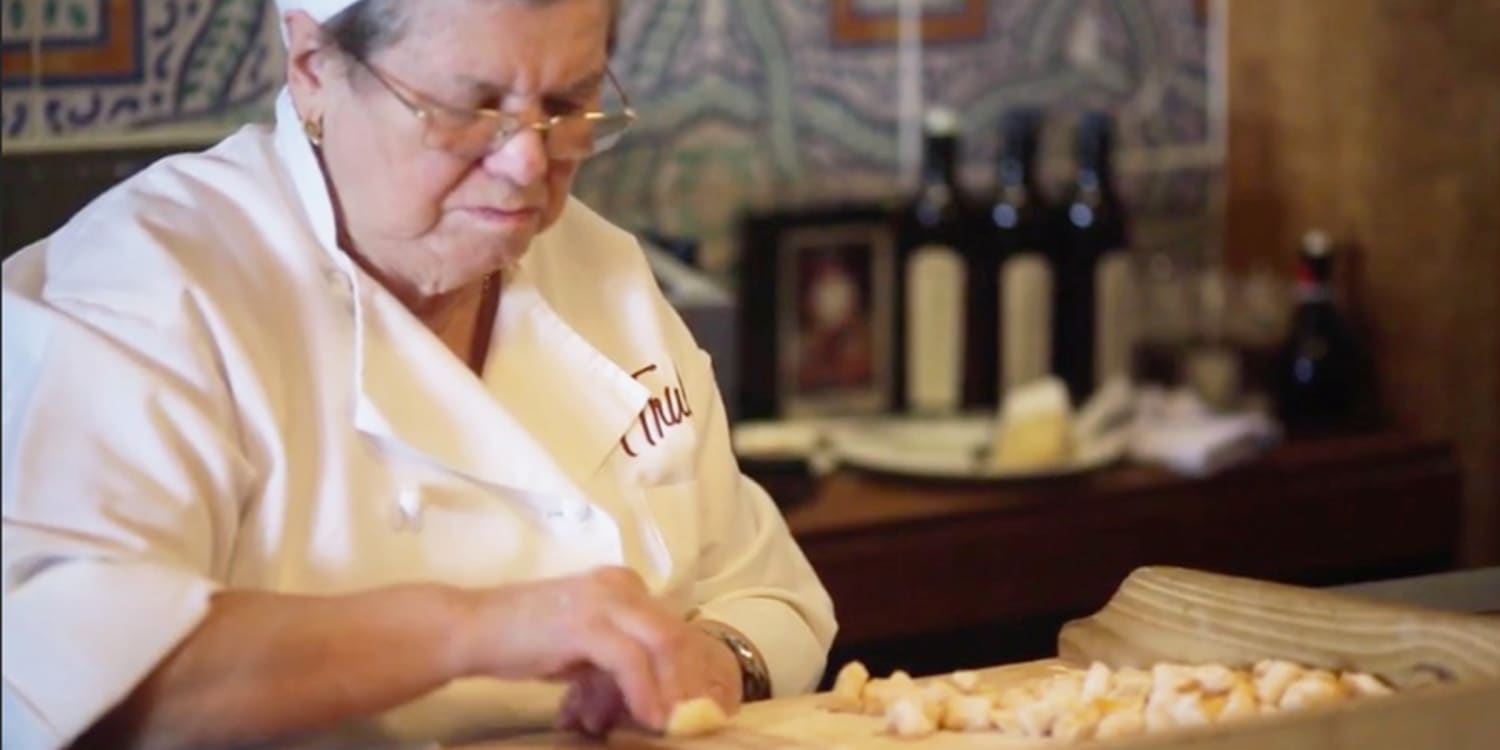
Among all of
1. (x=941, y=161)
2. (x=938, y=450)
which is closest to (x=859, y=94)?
(x=941, y=161)

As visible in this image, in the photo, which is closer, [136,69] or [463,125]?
[463,125]

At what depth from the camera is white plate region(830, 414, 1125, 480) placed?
2.22 meters

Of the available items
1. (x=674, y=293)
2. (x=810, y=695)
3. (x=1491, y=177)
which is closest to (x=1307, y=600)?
(x=810, y=695)

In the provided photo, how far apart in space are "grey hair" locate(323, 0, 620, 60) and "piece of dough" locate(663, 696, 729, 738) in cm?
31

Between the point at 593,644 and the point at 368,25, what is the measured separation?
29 cm

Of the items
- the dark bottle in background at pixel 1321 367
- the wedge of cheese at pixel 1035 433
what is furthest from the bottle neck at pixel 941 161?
the dark bottle in background at pixel 1321 367

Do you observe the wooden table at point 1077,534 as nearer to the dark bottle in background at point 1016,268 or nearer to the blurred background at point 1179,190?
the blurred background at point 1179,190

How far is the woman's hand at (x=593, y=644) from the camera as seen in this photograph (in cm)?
102

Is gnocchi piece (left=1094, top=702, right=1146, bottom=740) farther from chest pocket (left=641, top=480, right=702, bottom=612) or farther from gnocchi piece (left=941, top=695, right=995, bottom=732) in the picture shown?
chest pocket (left=641, top=480, right=702, bottom=612)

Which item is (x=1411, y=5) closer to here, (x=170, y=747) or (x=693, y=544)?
(x=693, y=544)

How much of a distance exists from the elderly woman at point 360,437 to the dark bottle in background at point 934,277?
116cm

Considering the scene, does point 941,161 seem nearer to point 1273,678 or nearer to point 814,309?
point 814,309

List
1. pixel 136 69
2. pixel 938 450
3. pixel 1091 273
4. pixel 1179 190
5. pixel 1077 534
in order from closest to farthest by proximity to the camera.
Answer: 1. pixel 136 69
2. pixel 1077 534
3. pixel 938 450
4. pixel 1091 273
5. pixel 1179 190

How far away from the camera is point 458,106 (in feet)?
3.55
